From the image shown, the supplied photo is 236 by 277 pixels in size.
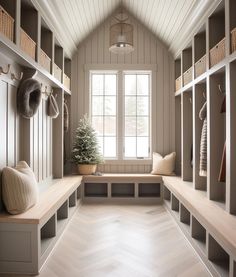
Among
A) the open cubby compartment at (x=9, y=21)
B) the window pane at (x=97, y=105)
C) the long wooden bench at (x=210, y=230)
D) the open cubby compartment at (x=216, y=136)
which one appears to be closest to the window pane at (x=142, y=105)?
the window pane at (x=97, y=105)

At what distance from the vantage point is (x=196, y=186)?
4273 mm

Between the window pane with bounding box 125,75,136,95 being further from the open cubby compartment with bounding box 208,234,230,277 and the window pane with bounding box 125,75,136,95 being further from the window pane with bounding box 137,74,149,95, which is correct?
the open cubby compartment with bounding box 208,234,230,277

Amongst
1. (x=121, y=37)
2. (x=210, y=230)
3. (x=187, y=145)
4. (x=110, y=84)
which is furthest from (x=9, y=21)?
(x=110, y=84)

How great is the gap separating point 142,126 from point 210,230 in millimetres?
3797

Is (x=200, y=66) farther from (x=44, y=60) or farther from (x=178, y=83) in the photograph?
(x=44, y=60)

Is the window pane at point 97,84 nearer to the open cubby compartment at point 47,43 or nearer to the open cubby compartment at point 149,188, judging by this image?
the open cubby compartment at point 47,43

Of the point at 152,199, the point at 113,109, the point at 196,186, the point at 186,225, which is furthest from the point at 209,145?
the point at 113,109

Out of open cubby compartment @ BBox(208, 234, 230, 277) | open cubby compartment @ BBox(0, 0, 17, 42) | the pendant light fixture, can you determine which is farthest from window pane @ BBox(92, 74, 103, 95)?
open cubby compartment @ BBox(208, 234, 230, 277)

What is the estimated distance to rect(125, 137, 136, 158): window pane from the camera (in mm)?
6211

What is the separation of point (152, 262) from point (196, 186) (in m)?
1.61

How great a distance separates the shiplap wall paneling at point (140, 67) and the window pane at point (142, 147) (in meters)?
0.22

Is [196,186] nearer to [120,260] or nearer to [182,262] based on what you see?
[182,262]

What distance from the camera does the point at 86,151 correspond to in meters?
5.65

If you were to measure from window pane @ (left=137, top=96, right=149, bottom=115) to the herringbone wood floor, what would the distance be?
7.42 ft
